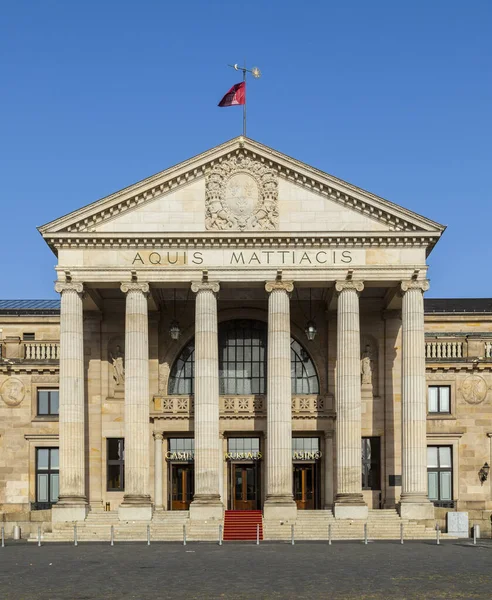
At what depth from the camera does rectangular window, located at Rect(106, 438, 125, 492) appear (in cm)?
6938

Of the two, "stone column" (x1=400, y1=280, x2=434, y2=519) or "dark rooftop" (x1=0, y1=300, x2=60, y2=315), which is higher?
"dark rooftop" (x1=0, y1=300, x2=60, y2=315)

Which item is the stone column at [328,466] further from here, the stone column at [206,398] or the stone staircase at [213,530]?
the stone column at [206,398]

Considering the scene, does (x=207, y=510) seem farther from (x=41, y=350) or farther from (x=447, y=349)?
(x=447, y=349)

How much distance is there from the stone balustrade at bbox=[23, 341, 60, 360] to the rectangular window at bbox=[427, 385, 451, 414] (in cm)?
2355

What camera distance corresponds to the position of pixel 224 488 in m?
69.7

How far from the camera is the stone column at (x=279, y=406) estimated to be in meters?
62.8

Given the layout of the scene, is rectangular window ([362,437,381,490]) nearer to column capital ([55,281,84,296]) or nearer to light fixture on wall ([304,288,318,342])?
light fixture on wall ([304,288,318,342])

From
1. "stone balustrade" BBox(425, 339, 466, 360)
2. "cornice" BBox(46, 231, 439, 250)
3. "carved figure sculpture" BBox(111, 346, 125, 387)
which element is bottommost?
"carved figure sculpture" BBox(111, 346, 125, 387)

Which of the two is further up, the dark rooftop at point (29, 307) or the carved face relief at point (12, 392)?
the dark rooftop at point (29, 307)

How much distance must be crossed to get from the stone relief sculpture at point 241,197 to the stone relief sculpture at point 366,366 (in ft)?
36.1

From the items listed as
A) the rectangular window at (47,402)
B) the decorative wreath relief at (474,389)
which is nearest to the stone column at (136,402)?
Answer: the rectangular window at (47,402)

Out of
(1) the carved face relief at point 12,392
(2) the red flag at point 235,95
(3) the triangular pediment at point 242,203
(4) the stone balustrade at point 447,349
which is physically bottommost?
(1) the carved face relief at point 12,392

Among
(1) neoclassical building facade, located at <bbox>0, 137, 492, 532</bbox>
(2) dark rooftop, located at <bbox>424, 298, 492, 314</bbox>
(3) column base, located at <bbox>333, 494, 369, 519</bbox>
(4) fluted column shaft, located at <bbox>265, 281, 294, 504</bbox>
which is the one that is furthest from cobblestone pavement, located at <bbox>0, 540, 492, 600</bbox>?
(2) dark rooftop, located at <bbox>424, 298, 492, 314</bbox>

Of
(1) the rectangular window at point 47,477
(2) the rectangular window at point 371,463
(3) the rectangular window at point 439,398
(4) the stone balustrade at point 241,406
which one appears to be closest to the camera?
(2) the rectangular window at point 371,463
